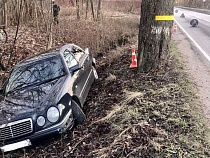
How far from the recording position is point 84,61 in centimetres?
753

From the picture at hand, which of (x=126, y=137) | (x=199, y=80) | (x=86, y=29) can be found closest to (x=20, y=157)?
(x=126, y=137)

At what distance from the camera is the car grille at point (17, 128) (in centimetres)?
484

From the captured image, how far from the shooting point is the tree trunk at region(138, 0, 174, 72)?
6.74 metres

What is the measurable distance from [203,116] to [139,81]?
2.09m

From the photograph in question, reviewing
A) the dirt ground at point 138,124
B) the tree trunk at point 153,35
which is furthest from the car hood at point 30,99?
the tree trunk at point 153,35

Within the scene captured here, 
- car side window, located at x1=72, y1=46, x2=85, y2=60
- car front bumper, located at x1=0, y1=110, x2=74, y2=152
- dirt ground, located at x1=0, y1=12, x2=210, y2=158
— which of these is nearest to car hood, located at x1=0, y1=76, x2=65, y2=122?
car front bumper, located at x1=0, y1=110, x2=74, y2=152

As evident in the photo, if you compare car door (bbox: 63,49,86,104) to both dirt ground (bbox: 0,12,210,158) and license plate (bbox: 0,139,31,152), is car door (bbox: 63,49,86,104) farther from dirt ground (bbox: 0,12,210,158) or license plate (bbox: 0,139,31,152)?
license plate (bbox: 0,139,31,152)

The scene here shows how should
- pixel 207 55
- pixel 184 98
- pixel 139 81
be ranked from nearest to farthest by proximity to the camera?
pixel 184 98 → pixel 139 81 → pixel 207 55

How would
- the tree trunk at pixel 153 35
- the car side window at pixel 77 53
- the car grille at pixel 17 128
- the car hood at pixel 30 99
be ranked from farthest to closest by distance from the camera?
the car side window at pixel 77 53
the tree trunk at pixel 153 35
the car hood at pixel 30 99
the car grille at pixel 17 128

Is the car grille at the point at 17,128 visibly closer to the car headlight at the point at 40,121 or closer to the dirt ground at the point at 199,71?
the car headlight at the point at 40,121

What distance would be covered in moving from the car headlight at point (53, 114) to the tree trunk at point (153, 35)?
295 cm

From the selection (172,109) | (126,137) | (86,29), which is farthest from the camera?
(86,29)

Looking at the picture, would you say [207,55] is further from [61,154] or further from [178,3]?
[178,3]

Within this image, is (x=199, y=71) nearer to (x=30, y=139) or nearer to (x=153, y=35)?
(x=153, y=35)
